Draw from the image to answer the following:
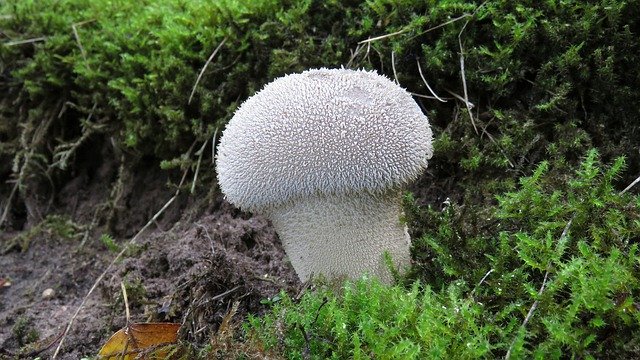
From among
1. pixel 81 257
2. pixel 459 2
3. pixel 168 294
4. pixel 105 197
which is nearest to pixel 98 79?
pixel 105 197

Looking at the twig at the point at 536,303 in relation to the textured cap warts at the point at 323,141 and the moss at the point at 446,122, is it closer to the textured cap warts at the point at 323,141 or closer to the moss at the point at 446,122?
the moss at the point at 446,122

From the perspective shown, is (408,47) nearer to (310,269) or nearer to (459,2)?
(459,2)

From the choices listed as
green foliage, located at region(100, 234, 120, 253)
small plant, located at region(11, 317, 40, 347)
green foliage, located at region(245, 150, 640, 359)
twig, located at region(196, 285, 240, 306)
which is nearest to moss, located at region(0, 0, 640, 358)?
green foliage, located at region(245, 150, 640, 359)

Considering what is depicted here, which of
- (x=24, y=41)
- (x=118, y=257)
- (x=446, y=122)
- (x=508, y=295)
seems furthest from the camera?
(x=24, y=41)

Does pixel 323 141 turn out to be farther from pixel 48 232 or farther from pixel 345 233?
pixel 48 232

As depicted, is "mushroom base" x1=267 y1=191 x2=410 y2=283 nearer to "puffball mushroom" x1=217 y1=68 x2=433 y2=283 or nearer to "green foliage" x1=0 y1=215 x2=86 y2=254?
"puffball mushroom" x1=217 y1=68 x2=433 y2=283

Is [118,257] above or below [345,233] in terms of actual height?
below

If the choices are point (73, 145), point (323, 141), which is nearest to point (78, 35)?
point (73, 145)
